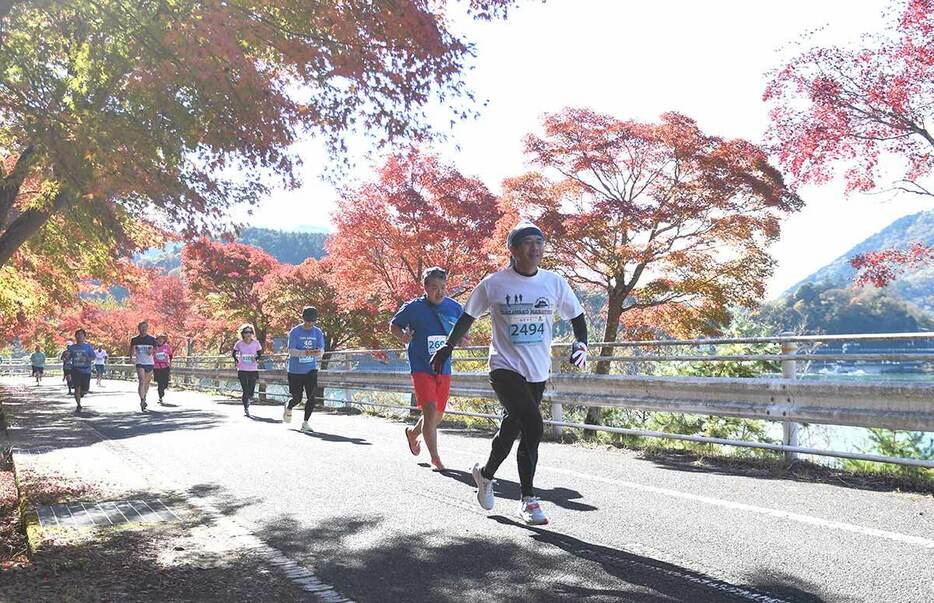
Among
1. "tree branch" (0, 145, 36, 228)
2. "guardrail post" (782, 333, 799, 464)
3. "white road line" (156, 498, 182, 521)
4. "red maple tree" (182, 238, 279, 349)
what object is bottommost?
"white road line" (156, 498, 182, 521)

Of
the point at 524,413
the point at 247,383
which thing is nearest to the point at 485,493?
the point at 524,413

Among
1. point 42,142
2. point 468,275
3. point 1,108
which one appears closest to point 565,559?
point 42,142

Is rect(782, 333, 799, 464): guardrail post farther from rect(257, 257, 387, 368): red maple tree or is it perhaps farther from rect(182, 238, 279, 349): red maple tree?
rect(182, 238, 279, 349): red maple tree

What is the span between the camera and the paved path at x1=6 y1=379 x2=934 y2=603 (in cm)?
375

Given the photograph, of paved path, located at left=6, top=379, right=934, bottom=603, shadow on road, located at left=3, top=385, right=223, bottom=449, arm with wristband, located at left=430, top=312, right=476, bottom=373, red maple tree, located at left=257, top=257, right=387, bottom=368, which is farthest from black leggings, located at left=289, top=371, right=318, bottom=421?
red maple tree, located at left=257, top=257, right=387, bottom=368

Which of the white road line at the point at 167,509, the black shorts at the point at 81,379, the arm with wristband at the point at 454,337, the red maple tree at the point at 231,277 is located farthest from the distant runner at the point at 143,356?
the arm with wristband at the point at 454,337

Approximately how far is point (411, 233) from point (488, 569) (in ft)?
59.2

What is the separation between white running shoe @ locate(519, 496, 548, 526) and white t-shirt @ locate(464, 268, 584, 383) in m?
0.78

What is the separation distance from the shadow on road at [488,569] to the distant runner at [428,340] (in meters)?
2.50

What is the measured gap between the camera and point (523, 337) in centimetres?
520

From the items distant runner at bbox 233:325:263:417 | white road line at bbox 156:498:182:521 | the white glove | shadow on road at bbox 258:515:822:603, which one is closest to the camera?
shadow on road at bbox 258:515:822:603

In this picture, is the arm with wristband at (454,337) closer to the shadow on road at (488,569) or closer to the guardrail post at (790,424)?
the shadow on road at (488,569)

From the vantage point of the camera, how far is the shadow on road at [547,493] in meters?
5.74

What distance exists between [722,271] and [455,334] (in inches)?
393
